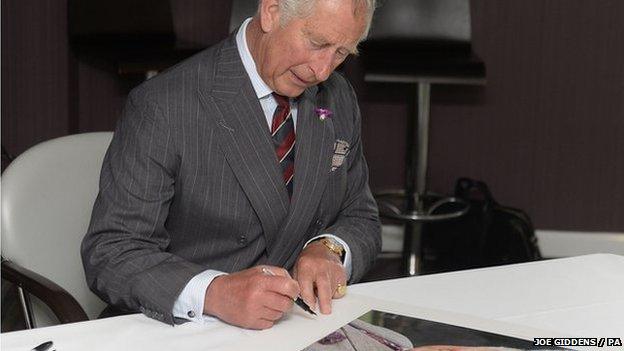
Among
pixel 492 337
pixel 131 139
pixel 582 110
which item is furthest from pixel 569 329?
pixel 582 110

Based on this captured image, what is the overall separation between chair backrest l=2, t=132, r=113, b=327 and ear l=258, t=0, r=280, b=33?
0.60 metres

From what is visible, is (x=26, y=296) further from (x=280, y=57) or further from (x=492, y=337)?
(x=492, y=337)

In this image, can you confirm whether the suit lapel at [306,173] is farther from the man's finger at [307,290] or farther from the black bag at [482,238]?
the black bag at [482,238]

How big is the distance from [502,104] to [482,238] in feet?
2.38

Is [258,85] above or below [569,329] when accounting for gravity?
above

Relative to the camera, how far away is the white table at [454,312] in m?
1.46

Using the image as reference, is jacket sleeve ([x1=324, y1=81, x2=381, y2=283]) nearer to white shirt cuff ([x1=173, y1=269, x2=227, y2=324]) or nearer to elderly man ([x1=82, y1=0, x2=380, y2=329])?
elderly man ([x1=82, y1=0, x2=380, y2=329])

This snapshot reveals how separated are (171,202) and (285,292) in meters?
0.44

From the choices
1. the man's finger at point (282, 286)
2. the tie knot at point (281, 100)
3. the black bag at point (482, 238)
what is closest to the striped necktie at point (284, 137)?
the tie knot at point (281, 100)

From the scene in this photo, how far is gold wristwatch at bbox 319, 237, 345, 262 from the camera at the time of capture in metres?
1.86

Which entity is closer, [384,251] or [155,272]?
[155,272]

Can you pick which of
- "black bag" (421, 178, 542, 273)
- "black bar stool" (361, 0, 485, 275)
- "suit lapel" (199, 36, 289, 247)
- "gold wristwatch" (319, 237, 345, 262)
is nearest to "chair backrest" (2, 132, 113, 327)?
"suit lapel" (199, 36, 289, 247)

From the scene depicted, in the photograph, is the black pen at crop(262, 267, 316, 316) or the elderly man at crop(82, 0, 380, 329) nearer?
the black pen at crop(262, 267, 316, 316)

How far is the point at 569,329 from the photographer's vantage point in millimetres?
1562
